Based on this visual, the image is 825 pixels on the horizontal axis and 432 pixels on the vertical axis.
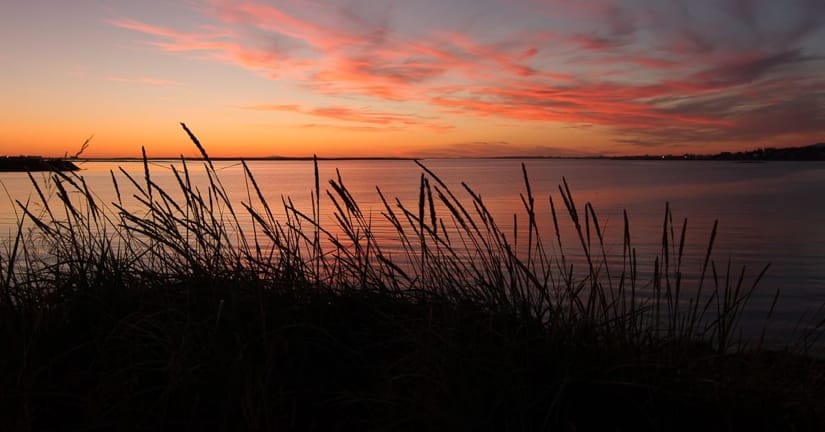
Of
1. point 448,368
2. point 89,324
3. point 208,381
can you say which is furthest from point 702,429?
point 89,324

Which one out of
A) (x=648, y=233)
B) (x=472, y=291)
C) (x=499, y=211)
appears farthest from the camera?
(x=499, y=211)

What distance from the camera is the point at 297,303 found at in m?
3.86

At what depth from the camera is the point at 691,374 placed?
295cm

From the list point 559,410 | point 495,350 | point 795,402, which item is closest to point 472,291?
point 495,350

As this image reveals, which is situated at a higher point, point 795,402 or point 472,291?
point 472,291

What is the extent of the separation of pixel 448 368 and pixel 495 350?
315 millimetres

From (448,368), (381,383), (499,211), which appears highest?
(448,368)

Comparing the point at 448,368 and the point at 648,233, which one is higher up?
the point at 448,368

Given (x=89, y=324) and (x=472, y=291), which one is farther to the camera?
(x=472, y=291)

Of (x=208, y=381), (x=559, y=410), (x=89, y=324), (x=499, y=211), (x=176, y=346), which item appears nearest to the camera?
(x=559, y=410)

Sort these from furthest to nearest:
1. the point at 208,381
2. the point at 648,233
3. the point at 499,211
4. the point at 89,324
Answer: the point at 499,211 < the point at 648,233 < the point at 89,324 < the point at 208,381

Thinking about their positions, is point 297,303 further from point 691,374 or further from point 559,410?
point 691,374

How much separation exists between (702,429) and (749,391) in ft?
1.32

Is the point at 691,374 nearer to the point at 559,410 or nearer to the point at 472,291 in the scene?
the point at 559,410
